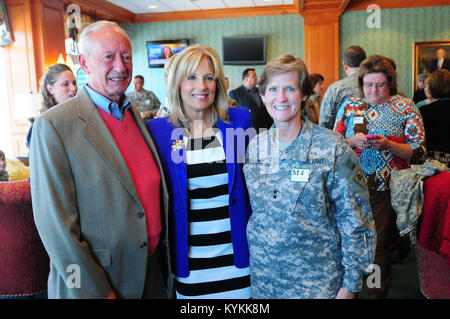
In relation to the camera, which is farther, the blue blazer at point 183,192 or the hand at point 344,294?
the blue blazer at point 183,192

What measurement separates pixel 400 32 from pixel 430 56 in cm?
87

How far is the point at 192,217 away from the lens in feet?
5.53

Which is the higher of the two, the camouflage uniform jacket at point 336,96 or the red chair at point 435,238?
the camouflage uniform jacket at point 336,96

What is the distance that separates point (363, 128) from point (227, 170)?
3.94 ft

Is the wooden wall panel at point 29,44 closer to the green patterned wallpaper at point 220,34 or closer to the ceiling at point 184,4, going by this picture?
the ceiling at point 184,4

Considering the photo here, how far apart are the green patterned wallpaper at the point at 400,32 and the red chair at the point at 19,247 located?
789cm

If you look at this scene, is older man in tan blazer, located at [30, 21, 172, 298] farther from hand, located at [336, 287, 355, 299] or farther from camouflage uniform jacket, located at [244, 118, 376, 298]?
hand, located at [336, 287, 355, 299]

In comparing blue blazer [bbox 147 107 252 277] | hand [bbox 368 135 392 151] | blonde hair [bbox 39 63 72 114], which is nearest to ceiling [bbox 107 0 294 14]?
blonde hair [bbox 39 63 72 114]

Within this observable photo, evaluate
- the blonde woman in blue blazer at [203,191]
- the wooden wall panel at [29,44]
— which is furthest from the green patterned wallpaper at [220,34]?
the blonde woman in blue blazer at [203,191]

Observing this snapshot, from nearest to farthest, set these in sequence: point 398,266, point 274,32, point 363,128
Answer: point 363,128, point 398,266, point 274,32

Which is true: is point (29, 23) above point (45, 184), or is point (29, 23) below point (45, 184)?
above

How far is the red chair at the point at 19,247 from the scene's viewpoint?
2.38 meters

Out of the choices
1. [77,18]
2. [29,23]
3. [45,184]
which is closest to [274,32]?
[77,18]
